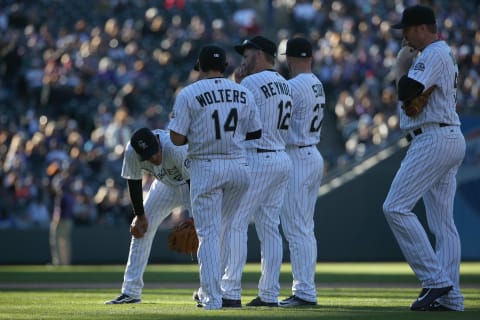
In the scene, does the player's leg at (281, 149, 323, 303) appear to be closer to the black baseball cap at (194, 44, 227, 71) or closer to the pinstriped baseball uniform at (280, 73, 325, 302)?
the pinstriped baseball uniform at (280, 73, 325, 302)

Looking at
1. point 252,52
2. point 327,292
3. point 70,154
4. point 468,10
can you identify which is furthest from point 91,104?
point 252,52

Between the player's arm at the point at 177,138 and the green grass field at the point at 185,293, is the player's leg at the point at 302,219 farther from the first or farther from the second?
the player's arm at the point at 177,138

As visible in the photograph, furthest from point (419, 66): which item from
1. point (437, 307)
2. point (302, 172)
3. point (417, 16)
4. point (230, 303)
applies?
point (230, 303)

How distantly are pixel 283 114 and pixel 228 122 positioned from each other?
941mm

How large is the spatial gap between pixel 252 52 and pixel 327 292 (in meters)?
3.40

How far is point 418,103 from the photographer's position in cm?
902

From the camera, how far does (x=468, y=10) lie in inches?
1093

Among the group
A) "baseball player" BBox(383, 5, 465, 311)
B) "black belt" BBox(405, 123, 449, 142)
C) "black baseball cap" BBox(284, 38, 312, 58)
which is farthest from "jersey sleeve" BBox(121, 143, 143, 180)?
"black belt" BBox(405, 123, 449, 142)

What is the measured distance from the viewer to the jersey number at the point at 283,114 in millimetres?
9880

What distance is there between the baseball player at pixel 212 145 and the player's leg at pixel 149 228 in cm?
110

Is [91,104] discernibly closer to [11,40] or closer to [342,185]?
[11,40]

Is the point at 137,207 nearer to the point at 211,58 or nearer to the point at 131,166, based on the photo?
the point at 131,166

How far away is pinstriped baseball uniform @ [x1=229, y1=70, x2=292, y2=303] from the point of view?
32.0ft

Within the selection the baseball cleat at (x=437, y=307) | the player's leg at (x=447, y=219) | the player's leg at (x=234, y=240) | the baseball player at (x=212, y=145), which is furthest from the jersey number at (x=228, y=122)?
the baseball cleat at (x=437, y=307)
